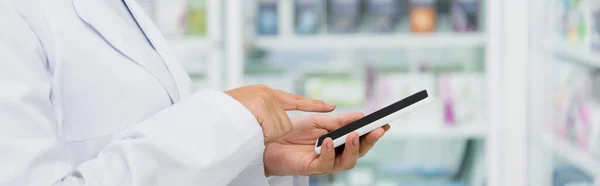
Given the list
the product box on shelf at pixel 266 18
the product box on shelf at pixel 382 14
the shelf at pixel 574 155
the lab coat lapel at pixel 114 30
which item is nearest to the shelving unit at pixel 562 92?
the shelf at pixel 574 155

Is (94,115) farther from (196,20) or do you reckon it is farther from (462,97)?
(462,97)

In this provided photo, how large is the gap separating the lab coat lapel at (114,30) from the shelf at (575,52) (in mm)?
1883

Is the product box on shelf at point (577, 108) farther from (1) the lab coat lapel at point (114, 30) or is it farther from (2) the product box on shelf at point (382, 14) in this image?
(1) the lab coat lapel at point (114, 30)

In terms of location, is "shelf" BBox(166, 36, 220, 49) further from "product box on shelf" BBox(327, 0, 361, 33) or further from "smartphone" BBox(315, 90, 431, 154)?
"smartphone" BBox(315, 90, 431, 154)

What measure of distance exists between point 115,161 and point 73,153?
101mm

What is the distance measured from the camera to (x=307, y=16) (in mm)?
3406

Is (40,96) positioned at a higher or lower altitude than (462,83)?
higher

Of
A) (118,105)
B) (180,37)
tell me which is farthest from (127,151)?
(180,37)

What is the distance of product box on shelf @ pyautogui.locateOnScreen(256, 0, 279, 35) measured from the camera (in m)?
3.37

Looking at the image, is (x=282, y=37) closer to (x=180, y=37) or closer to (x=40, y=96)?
(x=180, y=37)

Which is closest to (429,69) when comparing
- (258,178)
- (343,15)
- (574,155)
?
(343,15)

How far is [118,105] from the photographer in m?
1.00

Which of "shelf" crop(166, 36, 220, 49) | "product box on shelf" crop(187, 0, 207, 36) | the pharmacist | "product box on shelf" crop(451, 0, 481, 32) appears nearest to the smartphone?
the pharmacist

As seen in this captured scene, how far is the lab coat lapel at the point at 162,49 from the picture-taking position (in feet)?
3.69
